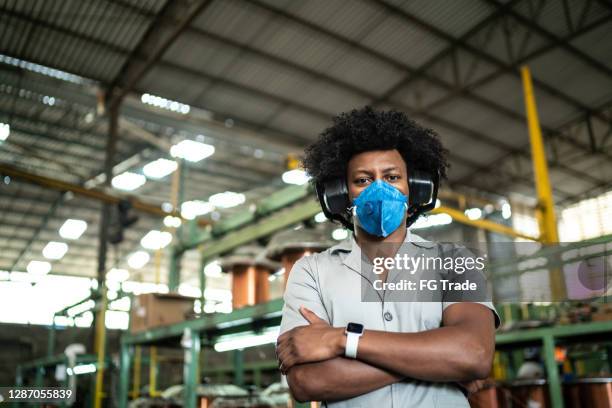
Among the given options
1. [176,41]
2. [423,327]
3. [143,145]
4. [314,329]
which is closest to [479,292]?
[423,327]

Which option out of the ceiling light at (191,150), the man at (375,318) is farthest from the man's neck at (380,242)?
the ceiling light at (191,150)

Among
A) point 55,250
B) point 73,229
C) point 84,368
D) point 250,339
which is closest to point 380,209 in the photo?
point 250,339

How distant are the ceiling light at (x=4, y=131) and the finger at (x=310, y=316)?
1157cm

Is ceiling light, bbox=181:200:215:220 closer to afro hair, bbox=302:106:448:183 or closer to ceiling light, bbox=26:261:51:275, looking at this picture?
ceiling light, bbox=26:261:51:275

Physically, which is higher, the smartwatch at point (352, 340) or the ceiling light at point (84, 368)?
the smartwatch at point (352, 340)

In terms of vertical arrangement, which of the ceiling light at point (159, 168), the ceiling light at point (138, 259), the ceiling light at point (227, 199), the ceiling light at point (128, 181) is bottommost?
the ceiling light at point (138, 259)

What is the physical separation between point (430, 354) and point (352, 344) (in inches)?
7.6

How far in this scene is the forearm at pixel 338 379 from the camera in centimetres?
131

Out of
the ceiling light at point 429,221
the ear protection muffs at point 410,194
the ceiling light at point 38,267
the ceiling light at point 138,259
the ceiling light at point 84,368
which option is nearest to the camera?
the ear protection muffs at point 410,194

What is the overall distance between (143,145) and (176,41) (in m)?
4.26

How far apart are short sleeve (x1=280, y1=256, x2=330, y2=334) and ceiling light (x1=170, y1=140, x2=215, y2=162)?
11.0 m

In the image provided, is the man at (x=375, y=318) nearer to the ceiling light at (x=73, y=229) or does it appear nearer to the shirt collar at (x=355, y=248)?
the shirt collar at (x=355, y=248)

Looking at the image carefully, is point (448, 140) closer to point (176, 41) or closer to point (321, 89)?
point (321, 89)

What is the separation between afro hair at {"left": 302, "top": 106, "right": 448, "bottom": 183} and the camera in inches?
68.2
